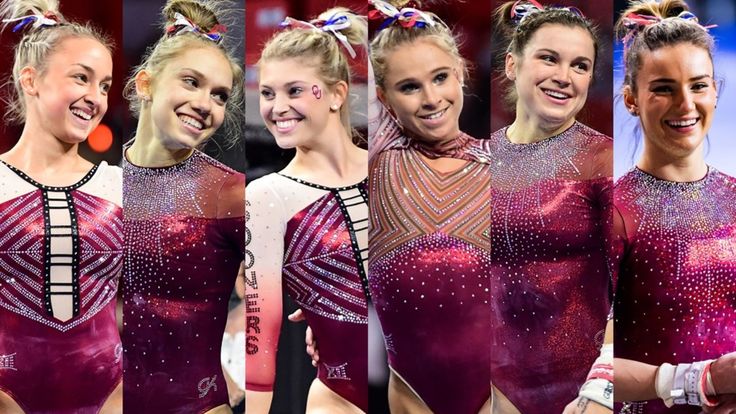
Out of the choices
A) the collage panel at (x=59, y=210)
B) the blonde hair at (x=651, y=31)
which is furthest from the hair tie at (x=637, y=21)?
the collage panel at (x=59, y=210)

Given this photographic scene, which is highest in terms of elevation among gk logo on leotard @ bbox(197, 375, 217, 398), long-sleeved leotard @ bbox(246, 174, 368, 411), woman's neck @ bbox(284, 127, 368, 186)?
woman's neck @ bbox(284, 127, 368, 186)

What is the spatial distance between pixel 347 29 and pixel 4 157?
1.38 meters

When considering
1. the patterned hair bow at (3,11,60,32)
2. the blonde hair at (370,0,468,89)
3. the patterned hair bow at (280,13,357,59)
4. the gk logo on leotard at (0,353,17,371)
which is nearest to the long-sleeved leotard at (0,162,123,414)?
the gk logo on leotard at (0,353,17,371)

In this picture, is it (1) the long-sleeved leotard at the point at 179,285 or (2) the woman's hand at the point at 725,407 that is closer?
(2) the woman's hand at the point at 725,407

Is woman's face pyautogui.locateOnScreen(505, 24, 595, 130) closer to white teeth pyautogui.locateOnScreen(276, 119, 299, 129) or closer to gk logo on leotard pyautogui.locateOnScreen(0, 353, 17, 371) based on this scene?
white teeth pyautogui.locateOnScreen(276, 119, 299, 129)

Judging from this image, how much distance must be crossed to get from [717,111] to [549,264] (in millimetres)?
852

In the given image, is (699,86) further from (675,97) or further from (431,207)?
(431,207)

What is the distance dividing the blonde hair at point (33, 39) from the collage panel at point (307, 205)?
2.19 ft

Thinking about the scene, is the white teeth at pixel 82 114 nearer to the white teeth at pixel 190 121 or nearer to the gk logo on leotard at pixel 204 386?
the white teeth at pixel 190 121

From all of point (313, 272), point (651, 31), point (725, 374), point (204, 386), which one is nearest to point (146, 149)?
point (313, 272)

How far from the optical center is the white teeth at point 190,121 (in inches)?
137

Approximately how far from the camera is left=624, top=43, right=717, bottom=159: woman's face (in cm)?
341

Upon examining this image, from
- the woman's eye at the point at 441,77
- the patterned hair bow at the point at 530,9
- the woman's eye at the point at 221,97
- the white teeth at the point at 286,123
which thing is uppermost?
the patterned hair bow at the point at 530,9

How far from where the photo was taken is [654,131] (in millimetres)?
3428
